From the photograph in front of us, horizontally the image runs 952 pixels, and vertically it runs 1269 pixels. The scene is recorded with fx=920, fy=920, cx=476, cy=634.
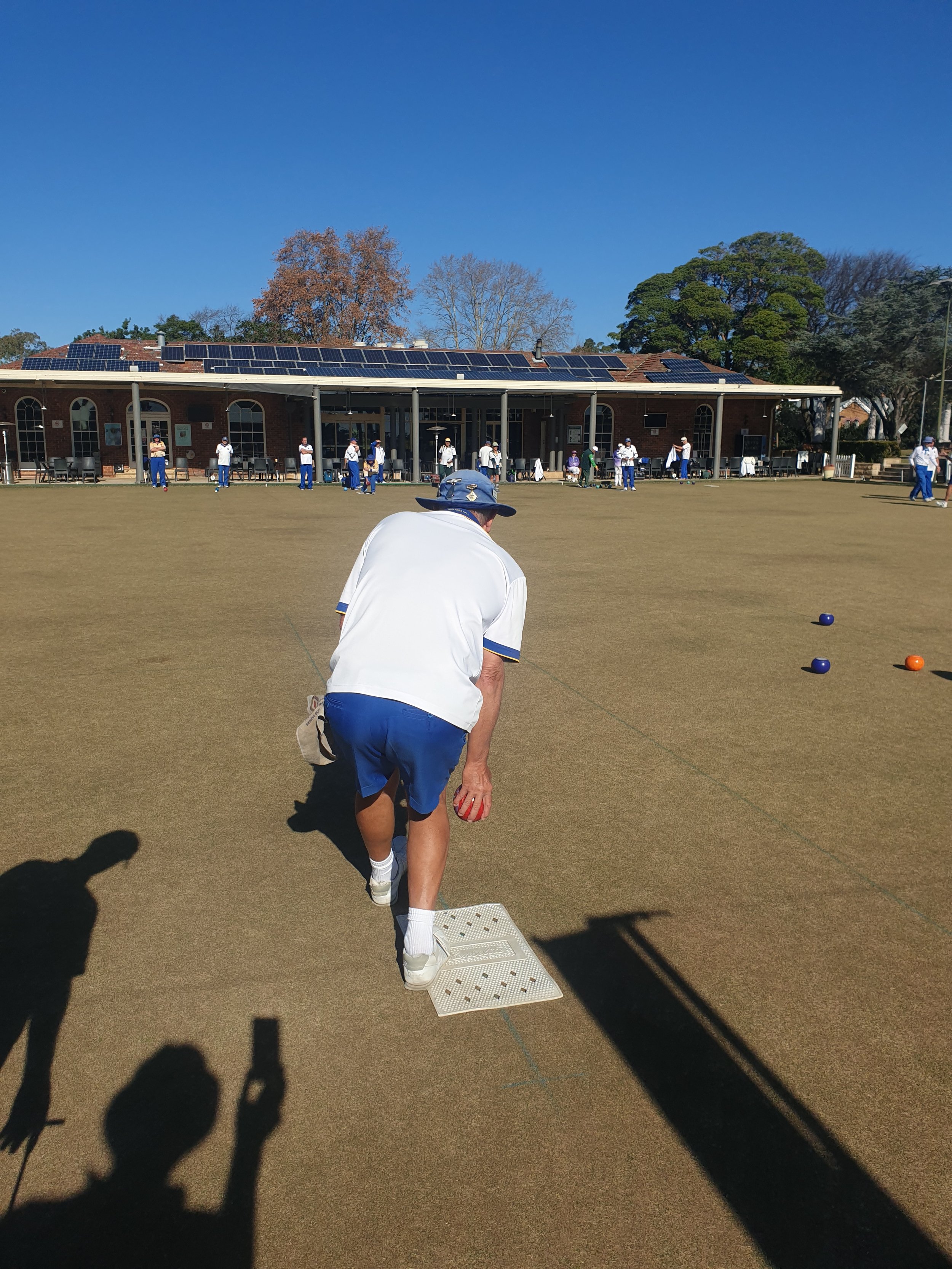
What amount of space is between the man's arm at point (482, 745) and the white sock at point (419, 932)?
37 centimetres

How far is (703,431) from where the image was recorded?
40812 mm

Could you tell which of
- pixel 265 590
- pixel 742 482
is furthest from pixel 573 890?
pixel 742 482

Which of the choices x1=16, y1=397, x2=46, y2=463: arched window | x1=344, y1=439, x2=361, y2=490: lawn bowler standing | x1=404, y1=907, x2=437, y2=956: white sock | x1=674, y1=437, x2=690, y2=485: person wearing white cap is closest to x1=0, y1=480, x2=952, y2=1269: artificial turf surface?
x1=404, y1=907, x2=437, y2=956: white sock

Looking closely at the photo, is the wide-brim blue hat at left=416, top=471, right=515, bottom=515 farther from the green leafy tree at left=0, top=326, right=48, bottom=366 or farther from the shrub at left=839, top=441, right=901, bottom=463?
the green leafy tree at left=0, top=326, right=48, bottom=366

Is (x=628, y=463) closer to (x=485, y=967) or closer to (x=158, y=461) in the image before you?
(x=158, y=461)

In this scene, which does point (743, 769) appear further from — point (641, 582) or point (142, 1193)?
point (641, 582)

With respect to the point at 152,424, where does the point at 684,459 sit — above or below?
below

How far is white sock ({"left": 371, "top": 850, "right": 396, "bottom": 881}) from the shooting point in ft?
→ 11.5

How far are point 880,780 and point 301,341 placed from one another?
175 ft

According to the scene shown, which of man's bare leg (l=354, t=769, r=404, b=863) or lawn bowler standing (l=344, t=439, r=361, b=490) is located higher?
lawn bowler standing (l=344, t=439, r=361, b=490)

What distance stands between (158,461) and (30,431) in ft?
29.3

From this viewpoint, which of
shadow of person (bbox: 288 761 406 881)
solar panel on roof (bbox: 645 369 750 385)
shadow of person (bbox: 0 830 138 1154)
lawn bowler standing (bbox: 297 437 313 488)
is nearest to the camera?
shadow of person (bbox: 0 830 138 1154)

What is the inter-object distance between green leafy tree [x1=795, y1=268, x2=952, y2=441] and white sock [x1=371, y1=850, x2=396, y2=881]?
43557 mm

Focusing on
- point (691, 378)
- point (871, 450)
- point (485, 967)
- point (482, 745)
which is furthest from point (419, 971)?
point (871, 450)
